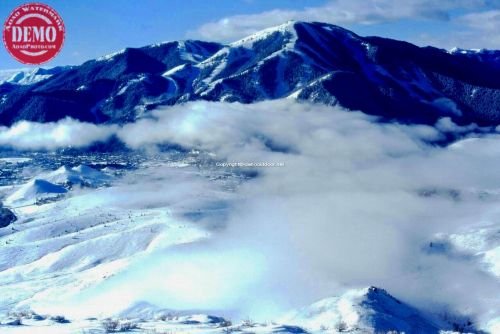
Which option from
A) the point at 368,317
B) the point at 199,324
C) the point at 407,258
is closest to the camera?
the point at 199,324

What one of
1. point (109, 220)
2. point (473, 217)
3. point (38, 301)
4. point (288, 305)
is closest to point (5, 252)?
point (109, 220)

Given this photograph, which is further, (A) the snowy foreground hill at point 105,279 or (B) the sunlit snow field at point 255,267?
(B) the sunlit snow field at point 255,267

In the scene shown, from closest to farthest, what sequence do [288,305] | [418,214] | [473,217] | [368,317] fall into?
[368,317] < [288,305] < [473,217] < [418,214]

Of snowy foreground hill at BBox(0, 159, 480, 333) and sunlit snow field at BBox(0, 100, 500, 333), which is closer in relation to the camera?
snowy foreground hill at BBox(0, 159, 480, 333)

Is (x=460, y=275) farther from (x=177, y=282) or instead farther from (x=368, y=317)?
(x=177, y=282)

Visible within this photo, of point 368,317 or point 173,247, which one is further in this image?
point 173,247

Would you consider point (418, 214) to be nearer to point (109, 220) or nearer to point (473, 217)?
point (473, 217)

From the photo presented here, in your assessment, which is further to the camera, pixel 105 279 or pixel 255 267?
pixel 255 267

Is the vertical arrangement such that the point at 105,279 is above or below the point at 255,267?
below

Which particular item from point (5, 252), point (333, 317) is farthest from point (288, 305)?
point (5, 252)
